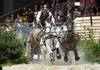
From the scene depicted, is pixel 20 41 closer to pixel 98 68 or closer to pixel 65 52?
pixel 65 52

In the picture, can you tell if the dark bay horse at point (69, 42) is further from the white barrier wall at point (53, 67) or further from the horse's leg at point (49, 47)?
the white barrier wall at point (53, 67)

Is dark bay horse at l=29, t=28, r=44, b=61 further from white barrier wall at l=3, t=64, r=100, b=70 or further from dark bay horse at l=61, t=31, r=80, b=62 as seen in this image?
white barrier wall at l=3, t=64, r=100, b=70

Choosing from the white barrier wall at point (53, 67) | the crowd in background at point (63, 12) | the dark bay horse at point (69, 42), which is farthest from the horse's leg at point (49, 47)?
the crowd in background at point (63, 12)

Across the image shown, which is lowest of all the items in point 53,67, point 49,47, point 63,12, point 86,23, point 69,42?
point 53,67

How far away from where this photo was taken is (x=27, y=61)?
2006 centimetres

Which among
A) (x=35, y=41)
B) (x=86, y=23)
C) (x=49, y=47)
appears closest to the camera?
(x=49, y=47)

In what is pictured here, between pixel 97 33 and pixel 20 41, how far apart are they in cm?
312

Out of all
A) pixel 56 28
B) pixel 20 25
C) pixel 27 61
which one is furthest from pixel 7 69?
pixel 20 25

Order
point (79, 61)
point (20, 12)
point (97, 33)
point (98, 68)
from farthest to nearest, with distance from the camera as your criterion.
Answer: point (20, 12) < point (97, 33) < point (79, 61) < point (98, 68)

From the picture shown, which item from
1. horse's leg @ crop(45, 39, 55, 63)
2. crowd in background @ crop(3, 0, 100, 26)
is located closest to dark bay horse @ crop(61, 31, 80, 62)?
horse's leg @ crop(45, 39, 55, 63)

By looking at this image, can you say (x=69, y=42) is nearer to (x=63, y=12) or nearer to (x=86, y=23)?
(x=86, y=23)

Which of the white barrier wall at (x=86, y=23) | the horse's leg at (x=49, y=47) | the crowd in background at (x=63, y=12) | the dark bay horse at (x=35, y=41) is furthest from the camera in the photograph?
the crowd in background at (x=63, y=12)

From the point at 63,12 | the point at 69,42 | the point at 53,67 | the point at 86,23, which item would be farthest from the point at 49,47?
the point at 63,12

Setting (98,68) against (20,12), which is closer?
(98,68)
